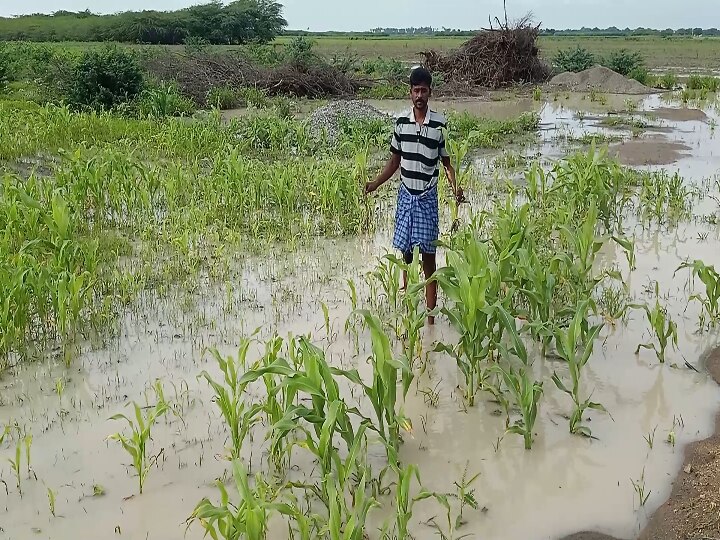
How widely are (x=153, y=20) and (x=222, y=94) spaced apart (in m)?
29.8

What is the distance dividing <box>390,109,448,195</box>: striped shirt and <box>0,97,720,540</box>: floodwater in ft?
3.18

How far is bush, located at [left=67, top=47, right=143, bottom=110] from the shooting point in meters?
13.1

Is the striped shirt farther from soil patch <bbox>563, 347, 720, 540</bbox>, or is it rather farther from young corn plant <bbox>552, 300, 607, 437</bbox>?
soil patch <bbox>563, 347, 720, 540</bbox>

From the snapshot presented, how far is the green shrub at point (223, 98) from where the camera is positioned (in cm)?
1523

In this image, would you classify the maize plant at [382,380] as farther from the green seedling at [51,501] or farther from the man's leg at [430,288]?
the man's leg at [430,288]

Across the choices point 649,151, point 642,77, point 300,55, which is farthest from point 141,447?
point 642,77

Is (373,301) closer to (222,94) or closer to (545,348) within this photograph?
(545,348)

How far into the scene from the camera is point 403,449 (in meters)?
3.13

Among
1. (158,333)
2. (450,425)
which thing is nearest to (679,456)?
(450,425)

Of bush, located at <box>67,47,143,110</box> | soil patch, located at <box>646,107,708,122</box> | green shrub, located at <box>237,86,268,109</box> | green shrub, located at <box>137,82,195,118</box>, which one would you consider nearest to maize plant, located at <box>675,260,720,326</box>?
green shrub, located at <box>137,82,195,118</box>

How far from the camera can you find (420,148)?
13.6 ft

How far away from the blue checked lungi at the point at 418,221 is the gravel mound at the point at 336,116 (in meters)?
6.65

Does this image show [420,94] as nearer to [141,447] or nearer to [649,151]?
[141,447]

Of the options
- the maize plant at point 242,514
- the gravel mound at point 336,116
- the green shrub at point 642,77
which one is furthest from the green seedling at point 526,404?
the green shrub at point 642,77
